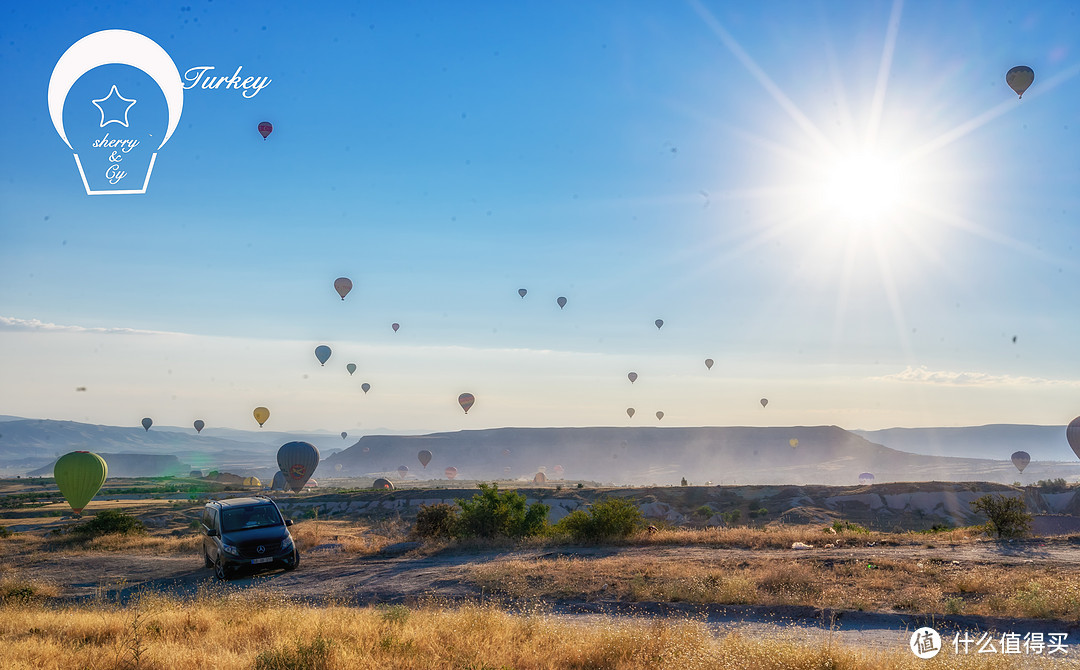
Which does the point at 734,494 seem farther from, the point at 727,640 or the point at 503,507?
the point at 727,640

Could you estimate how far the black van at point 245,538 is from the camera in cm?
2152

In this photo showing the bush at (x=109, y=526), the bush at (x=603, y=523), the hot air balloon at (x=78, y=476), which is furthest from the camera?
the hot air balloon at (x=78, y=476)

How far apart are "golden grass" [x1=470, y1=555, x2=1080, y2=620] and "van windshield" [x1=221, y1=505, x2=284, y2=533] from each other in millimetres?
7205

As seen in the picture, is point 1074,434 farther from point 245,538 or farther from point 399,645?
point 399,645

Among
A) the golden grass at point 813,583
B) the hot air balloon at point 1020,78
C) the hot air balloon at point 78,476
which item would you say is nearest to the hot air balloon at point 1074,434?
the hot air balloon at point 1020,78

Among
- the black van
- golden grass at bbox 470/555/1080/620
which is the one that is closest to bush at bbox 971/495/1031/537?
golden grass at bbox 470/555/1080/620

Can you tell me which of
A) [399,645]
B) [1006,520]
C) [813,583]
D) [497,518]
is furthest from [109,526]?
[1006,520]

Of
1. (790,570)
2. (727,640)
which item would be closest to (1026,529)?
(790,570)

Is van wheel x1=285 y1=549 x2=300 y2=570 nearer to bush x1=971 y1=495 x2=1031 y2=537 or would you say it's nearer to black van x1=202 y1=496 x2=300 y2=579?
black van x1=202 y1=496 x2=300 y2=579

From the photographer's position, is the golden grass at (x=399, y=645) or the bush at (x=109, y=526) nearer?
the golden grass at (x=399, y=645)

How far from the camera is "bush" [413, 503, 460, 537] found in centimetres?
3034

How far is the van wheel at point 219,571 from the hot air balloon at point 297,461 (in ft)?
167

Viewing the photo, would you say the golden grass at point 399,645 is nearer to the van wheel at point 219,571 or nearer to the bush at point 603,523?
the van wheel at point 219,571

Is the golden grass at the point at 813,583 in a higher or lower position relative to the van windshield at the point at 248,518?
lower
